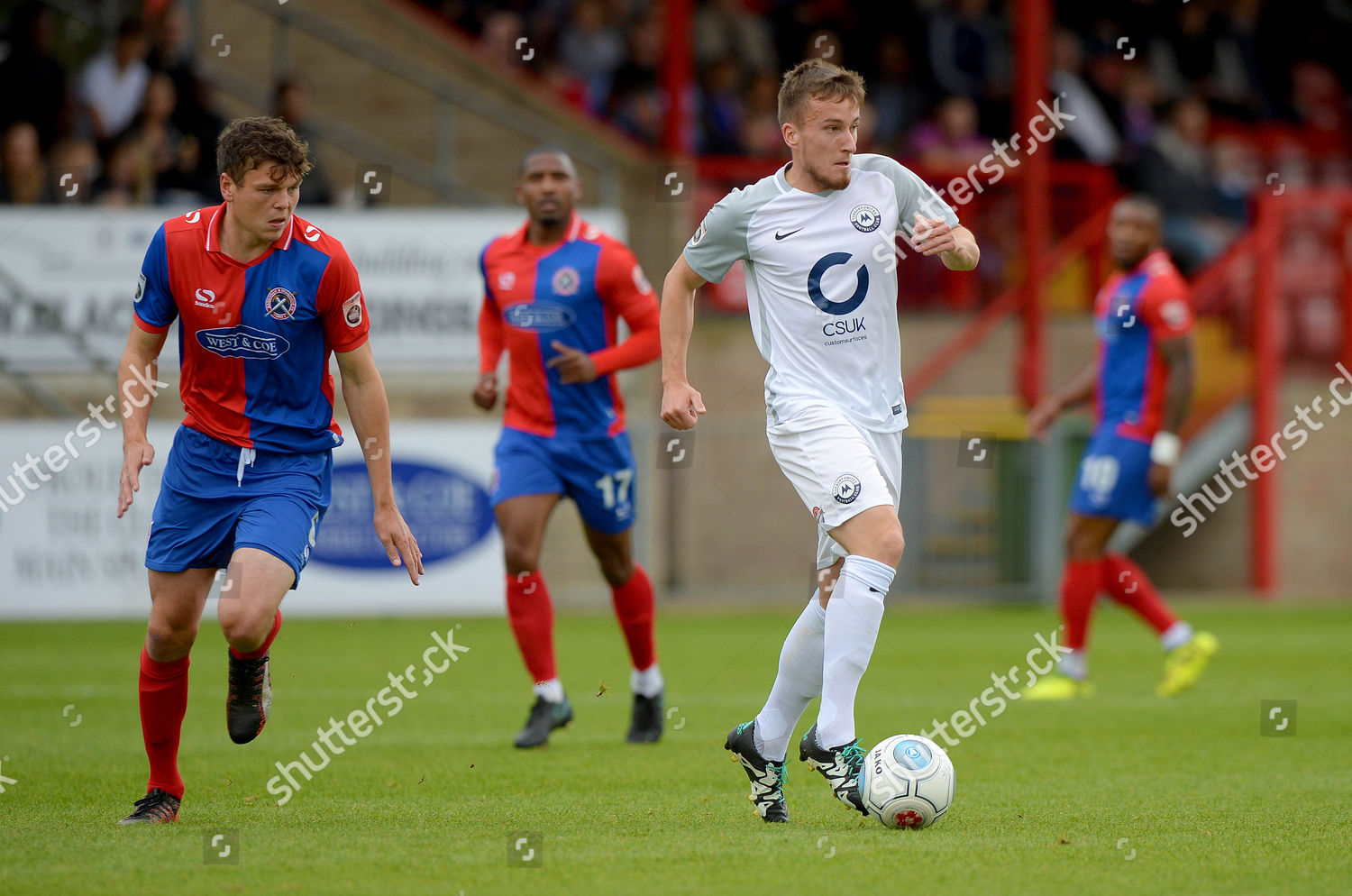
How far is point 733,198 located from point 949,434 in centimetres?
932

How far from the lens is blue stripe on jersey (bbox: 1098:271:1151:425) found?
29.4ft

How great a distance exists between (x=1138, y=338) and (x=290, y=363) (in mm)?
5354

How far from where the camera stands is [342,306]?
203 inches

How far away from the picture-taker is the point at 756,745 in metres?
5.17

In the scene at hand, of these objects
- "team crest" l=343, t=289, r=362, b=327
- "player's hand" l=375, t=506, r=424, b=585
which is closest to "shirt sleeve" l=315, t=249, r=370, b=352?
"team crest" l=343, t=289, r=362, b=327

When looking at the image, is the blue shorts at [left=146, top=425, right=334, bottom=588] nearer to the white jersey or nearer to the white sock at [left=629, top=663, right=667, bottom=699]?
the white jersey

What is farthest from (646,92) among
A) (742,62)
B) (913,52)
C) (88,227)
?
(88,227)

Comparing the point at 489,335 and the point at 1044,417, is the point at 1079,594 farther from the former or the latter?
the point at 489,335

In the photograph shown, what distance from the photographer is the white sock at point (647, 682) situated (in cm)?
732

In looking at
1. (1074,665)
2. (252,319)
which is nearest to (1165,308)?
(1074,665)

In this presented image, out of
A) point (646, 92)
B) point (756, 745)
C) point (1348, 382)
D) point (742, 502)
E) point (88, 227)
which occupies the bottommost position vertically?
point (756, 745)

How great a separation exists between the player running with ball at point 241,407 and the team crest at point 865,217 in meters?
1.60

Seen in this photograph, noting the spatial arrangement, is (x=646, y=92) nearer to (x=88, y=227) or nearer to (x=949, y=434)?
(x=949, y=434)

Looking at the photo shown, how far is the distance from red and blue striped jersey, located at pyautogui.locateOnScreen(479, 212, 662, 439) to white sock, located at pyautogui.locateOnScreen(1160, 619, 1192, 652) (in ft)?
11.7
